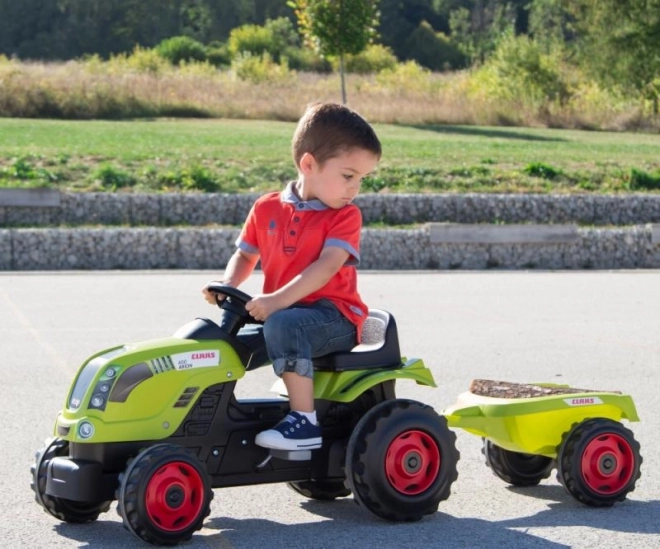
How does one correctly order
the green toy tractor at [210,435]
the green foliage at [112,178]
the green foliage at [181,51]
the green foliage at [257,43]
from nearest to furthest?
1. the green toy tractor at [210,435]
2. the green foliage at [112,178]
3. the green foliage at [181,51]
4. the green foliage at [257,43]

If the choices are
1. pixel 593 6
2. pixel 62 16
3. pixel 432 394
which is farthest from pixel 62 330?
pixel 62 16

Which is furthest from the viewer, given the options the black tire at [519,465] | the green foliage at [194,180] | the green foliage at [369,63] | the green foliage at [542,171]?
the green foliage at [369,63]

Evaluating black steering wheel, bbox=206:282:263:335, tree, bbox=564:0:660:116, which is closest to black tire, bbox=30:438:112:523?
black steering wheel, bbox=206:282:263:335

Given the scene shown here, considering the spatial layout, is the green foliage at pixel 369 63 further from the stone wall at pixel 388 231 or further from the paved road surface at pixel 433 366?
the paved road surface at pixel 433 366

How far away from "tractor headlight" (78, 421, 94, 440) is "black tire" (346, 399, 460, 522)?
93 centimetres

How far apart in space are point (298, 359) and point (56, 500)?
3.28 ft

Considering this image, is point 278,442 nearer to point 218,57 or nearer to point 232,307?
point 232,307

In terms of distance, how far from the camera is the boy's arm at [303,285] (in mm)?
4594

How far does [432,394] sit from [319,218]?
11.3 ft

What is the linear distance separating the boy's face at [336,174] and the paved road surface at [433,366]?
1.23 m

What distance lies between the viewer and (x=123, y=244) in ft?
58.9

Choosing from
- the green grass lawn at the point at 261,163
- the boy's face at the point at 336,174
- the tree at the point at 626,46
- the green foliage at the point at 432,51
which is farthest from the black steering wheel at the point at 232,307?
the green foliage at the point at 432,51

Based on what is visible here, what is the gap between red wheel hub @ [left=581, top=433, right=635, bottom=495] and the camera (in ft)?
16.7

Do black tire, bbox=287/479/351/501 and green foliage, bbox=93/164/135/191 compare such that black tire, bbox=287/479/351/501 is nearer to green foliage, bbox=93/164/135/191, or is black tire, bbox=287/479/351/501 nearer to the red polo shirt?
the red polo shirt
